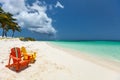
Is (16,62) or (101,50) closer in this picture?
(16,62)

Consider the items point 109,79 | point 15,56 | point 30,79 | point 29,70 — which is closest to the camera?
point 30,79

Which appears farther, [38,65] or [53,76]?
[38,65]

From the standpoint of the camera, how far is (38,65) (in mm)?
6863

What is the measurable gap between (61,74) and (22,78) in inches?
53.8

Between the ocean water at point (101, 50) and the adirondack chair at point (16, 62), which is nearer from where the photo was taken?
the adirondack chair at point (16, 62)

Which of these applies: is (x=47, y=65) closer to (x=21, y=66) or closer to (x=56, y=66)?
(x=56, y=66)

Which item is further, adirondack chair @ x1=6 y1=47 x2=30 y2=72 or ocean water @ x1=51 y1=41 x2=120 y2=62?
ocean water @ x1=51 y1=41 x2=120 y2=62

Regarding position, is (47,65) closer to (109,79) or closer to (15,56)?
(15,56)

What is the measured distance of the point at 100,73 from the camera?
6.27m

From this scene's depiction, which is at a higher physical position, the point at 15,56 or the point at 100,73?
the point at 15,56

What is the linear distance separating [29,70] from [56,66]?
117 cm

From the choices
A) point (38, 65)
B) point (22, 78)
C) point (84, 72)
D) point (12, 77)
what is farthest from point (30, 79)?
point (84, 72)

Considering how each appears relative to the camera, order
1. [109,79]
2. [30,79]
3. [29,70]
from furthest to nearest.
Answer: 1. [29,70]
2. [109,79]
3. [30,79]

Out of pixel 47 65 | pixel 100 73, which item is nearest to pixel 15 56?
pixel 47 65
